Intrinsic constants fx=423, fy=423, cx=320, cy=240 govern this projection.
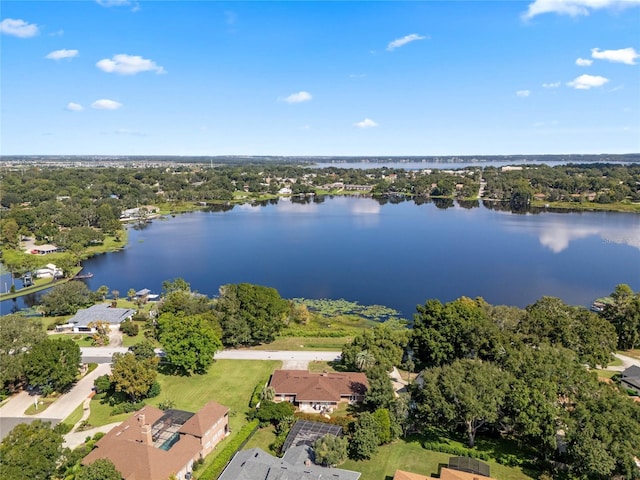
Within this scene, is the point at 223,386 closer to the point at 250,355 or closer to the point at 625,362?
the point at 250,355

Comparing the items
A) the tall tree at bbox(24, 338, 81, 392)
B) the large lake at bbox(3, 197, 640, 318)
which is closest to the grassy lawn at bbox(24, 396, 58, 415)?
the tall tree at bbox(24, 338, 81, 392)

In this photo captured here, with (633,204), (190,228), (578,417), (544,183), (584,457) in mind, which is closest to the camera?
(584,457)

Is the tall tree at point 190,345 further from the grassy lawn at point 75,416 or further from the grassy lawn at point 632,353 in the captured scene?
the grassy lawn at point 632,353

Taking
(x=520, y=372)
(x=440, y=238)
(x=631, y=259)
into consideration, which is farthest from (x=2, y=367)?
(x=631, y=259)

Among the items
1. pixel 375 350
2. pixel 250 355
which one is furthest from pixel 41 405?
pixel 375 350

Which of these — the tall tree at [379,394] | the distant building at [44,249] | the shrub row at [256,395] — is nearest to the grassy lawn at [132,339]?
the shrub row at [256,395]

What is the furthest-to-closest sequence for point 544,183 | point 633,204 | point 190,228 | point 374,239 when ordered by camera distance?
point 544,183
point 633,204
point 190,228
point 374,239

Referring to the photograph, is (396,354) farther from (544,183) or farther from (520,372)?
(544,183)
